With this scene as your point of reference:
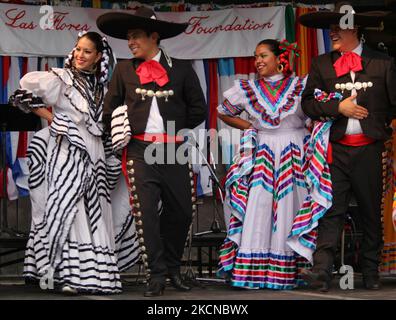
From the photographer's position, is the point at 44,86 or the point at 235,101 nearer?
the point at 44,86

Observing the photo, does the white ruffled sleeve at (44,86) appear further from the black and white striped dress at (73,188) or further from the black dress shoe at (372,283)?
the black dress shoe at (372,283)

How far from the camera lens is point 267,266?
9.56 m

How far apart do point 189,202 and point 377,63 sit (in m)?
1.83

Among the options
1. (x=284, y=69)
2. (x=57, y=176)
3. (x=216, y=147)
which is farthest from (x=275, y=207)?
(x=216, y=147)

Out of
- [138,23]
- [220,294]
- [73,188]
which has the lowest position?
[220,294]

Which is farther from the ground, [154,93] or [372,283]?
[154,93]

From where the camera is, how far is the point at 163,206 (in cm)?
930

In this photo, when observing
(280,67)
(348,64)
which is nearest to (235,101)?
(280,67)

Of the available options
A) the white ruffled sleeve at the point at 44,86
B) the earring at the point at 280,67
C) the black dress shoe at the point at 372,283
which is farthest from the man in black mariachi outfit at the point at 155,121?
the black dress shoe at the point at 372,283

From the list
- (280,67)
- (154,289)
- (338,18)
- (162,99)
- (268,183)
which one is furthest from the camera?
(280,67)

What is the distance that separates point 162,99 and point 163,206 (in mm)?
839

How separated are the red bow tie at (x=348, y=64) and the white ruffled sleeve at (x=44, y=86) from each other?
218cm

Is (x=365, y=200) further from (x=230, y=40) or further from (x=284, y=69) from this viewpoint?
(x=230, y=40)

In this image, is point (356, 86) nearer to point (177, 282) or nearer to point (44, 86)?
point (177, 282)
